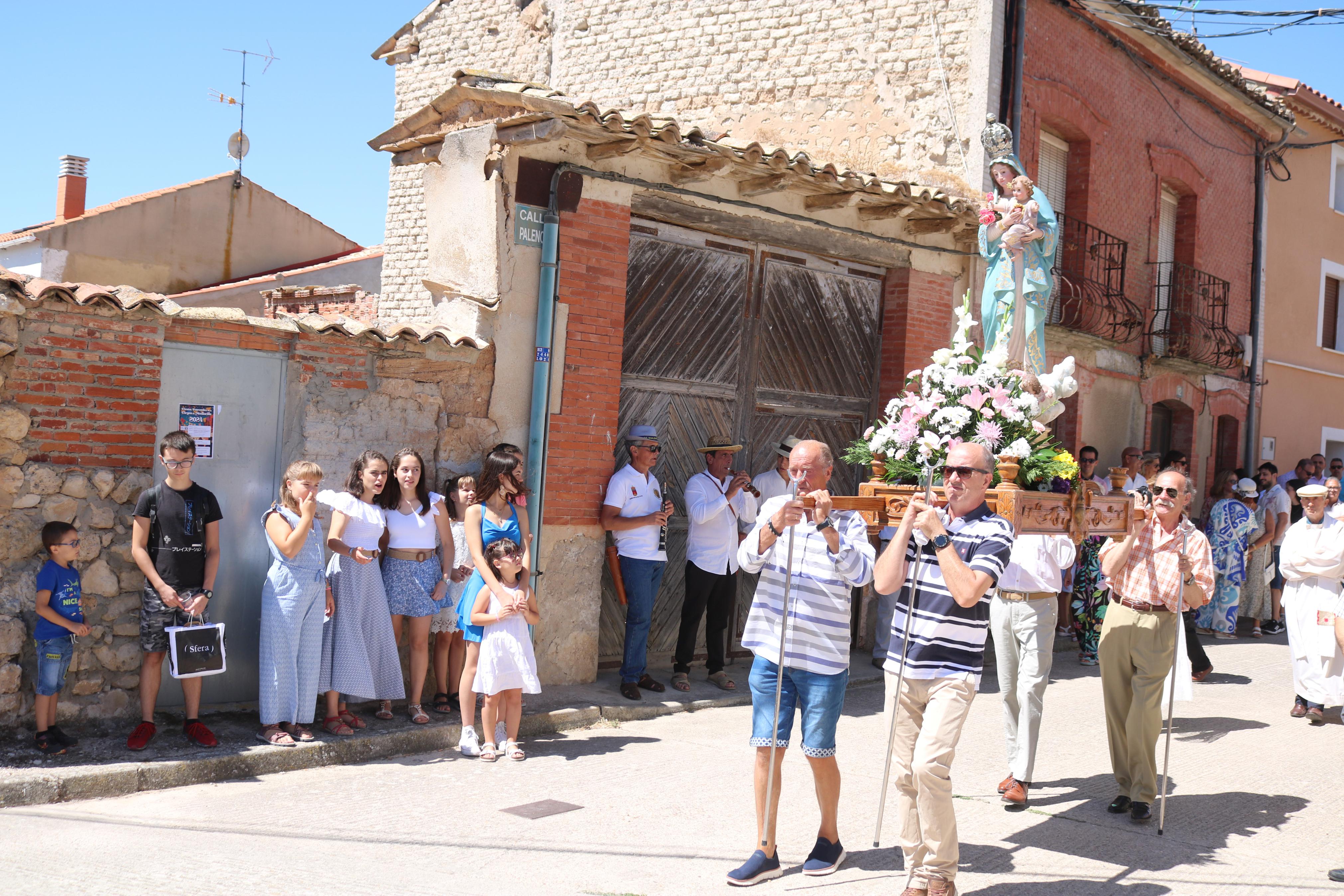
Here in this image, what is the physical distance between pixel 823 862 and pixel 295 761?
306cm

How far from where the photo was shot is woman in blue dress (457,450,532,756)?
269 inches

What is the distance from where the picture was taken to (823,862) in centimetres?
494

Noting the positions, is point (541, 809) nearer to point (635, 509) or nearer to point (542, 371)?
point (635, 509)

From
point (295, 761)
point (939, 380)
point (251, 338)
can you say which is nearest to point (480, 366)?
point (251, 338)

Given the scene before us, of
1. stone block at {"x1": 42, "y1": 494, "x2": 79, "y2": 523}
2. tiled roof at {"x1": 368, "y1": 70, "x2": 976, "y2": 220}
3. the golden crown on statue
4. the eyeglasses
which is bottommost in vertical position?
stone block at {"x1": 42, "y1": 494, "x2": 79, "y2": 523}

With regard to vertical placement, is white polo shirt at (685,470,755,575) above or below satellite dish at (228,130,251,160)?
below

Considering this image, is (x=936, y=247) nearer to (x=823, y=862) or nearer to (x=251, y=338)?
(x=251, y=338)

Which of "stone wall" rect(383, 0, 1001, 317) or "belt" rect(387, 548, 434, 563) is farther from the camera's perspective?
"stone wall" rect(383, 0, 1001, 317)

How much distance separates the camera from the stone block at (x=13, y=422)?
235 inches

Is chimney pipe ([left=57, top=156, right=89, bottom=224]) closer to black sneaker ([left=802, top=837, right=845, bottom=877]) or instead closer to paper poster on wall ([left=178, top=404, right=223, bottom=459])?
paper poster on wall ([left=178, top=404, right=223, bottom=459])

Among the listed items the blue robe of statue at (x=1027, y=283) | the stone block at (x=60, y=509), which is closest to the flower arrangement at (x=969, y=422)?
the blue robe of statue at (x=1027, y=283)

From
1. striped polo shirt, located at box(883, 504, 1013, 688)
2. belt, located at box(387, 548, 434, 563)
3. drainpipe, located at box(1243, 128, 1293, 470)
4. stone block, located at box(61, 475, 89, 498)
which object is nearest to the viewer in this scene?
striped polo shirt, located at box(883, 504, 1013, 688)

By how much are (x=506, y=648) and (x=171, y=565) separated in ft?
6.26

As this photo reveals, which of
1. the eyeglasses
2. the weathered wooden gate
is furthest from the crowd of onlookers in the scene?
the eyeglasses
